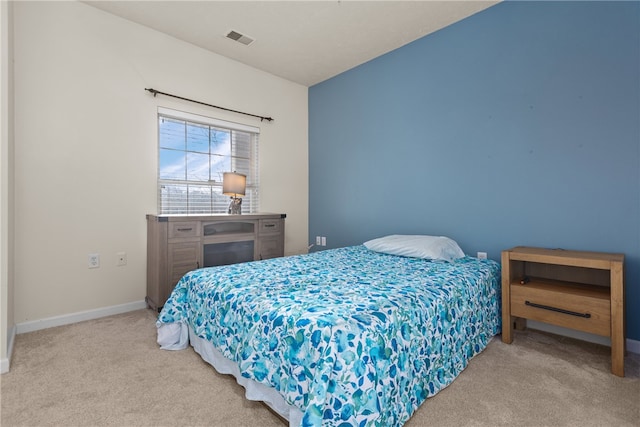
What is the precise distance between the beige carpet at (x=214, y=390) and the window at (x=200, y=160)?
1.52 m

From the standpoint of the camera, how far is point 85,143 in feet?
8.48

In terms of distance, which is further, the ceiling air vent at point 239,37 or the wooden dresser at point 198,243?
the ceiling air vent at point 239,37

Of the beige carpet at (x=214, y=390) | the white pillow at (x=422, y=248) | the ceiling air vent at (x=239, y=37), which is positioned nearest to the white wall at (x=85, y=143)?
the ceiling air vent at (x=239, y=37)

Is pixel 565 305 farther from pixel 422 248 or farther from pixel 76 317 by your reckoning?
pixel 76 317

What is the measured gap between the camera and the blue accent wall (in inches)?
81.0

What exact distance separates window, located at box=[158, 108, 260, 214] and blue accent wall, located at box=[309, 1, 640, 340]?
4.03ft

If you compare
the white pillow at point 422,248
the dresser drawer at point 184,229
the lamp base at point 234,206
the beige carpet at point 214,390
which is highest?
the lamp base at point 234,206

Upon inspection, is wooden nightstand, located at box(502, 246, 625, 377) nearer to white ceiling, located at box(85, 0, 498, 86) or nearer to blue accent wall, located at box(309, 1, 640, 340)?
blue accent wall, located at box(309, 1, 640, 340)

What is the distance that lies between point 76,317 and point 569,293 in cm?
359

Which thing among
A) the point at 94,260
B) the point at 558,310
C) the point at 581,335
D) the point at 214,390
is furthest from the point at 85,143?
the point at 581,335

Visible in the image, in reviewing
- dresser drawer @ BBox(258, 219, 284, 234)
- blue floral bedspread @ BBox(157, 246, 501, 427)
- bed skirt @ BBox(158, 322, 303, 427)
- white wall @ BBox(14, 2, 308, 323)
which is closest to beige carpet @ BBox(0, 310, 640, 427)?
bed skirt @ BBox(158, 322, 303, 427)

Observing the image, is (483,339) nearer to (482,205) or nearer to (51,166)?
(482,205)

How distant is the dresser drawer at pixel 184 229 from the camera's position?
267 centimetres

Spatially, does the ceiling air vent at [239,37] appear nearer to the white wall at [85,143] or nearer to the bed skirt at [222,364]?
the white wall at [85,143]
